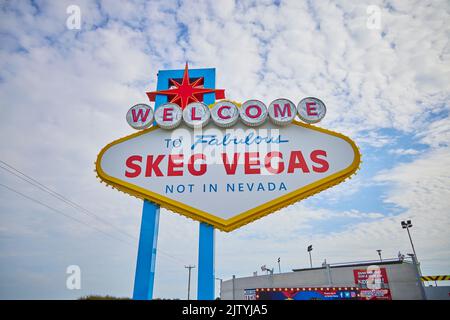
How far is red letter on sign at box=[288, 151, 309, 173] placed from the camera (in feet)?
22.9

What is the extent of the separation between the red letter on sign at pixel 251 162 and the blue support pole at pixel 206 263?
5.74 ft

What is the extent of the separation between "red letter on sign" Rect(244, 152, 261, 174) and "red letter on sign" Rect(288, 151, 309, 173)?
33.0 inches

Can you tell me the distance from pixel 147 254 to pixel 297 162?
14.5ft

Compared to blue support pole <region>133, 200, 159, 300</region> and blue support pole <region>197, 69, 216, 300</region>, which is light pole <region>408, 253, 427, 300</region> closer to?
blue support pole <region>197, 69, 216, 300</region>

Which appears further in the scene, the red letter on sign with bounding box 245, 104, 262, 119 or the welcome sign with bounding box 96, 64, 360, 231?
the red letter on sign with bounding box 245, 104, 262, 119

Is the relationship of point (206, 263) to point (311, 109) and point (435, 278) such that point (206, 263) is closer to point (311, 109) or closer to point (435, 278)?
point (311, 109)

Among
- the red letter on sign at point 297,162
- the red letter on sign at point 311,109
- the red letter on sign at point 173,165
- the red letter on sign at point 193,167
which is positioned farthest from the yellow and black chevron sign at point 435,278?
the red letter on sign at point 173,165

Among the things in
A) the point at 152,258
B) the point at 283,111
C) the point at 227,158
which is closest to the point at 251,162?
the point at 227,158

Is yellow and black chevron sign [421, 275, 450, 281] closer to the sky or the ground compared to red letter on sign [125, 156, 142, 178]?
closer to the ground

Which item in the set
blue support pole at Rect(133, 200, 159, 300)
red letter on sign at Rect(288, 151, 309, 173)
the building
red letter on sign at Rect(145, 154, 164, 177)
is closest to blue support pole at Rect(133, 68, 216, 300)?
blue support pole at Rect(133, 200, 159, 300)

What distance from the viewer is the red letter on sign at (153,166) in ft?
23.8

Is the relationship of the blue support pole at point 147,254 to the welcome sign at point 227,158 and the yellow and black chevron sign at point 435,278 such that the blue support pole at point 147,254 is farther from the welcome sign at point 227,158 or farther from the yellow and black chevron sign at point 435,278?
the yellow and black chevron sign at point 435,278

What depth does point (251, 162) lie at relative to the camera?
7.16 meters
